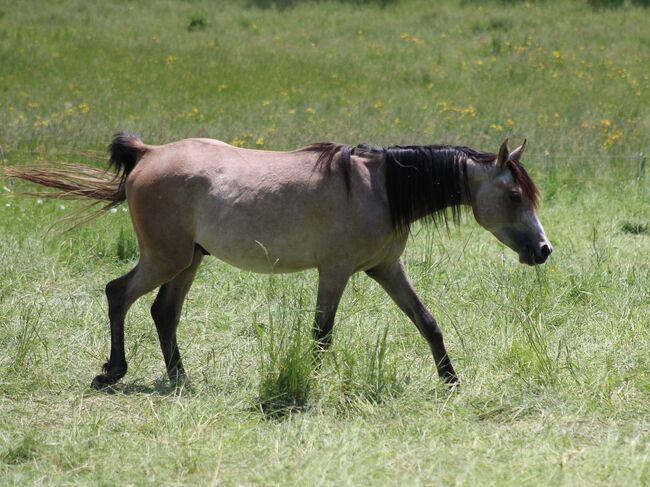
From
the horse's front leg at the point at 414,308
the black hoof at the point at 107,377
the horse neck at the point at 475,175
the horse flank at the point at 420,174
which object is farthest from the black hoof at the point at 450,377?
the black hoof at the point at 107,377

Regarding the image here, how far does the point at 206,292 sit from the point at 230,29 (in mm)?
15502

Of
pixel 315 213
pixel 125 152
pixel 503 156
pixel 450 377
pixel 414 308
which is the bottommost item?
pixel 450 377

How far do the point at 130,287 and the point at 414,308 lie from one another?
1715 mm

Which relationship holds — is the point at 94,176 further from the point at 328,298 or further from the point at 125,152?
the point at 328,298

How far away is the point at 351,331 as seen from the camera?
5918mm

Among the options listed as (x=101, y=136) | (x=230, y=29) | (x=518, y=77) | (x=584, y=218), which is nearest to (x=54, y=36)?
(x=230, y=29)

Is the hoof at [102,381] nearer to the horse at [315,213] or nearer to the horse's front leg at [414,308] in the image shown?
the horse at [315,213]

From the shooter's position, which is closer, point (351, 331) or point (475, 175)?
point (475, 175)

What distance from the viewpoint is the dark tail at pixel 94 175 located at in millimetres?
6086

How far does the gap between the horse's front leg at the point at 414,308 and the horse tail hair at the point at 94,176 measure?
170cm

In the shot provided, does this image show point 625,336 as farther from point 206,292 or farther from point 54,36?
point 54,36

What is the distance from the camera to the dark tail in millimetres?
6086

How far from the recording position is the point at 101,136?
44.8 ft

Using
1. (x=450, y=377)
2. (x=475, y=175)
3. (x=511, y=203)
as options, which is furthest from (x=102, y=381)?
(x=511, y=203)
